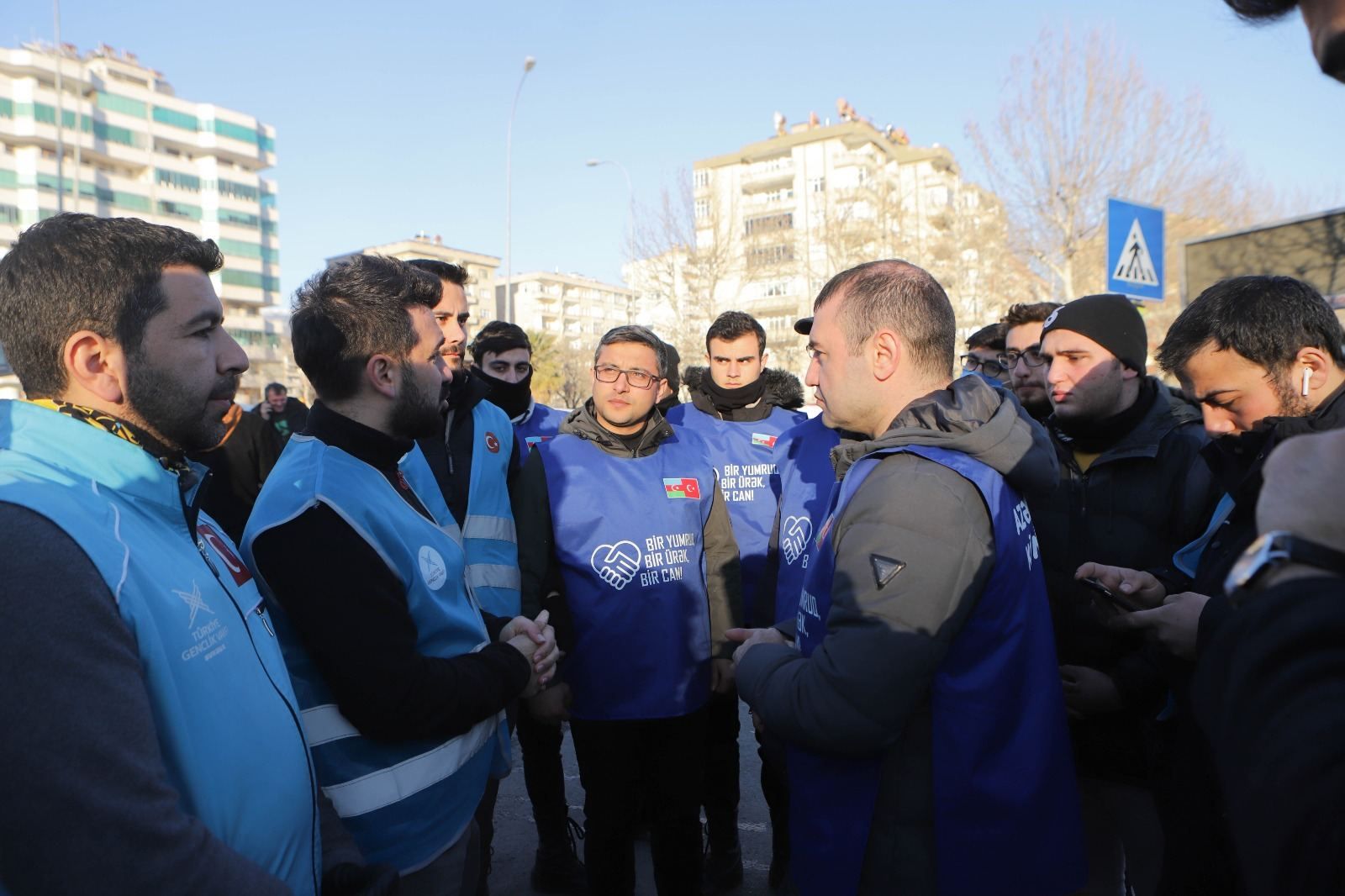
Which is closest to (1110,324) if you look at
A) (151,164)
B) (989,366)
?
(989,366)

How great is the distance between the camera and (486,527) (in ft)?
10.2

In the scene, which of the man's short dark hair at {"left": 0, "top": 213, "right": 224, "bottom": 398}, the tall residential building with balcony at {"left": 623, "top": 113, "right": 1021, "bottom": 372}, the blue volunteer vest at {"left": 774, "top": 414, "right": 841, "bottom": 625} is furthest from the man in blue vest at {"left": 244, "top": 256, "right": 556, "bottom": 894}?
the tall residential building with balcony at {"left": 623, "top": 113, "right": 1021, "bottom": 372}

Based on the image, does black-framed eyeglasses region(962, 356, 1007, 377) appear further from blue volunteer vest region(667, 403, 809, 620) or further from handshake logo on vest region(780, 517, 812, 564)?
handshake logo on vest region(780, 517, 812, 564)

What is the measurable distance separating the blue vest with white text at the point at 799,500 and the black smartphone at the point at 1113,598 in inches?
43.6

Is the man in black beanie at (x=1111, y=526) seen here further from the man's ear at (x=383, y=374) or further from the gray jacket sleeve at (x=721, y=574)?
the man's ear at (x=383, y=374)

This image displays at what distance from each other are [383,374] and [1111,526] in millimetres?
2555

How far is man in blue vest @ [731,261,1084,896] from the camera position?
178 cm

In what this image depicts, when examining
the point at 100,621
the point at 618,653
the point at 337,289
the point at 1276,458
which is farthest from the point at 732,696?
the point at 1276,458

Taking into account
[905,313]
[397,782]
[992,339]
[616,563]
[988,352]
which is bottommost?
[397,782]

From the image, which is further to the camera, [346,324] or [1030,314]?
[1030,314]

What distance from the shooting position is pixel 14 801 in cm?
115

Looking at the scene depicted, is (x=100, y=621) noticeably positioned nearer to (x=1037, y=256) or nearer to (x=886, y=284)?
(x=886, y=284)

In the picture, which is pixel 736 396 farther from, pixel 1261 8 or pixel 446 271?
pixel 1261 8

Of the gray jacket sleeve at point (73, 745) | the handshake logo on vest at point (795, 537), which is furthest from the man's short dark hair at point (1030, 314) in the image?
the gray jacket sleeve at point (73, 745)
